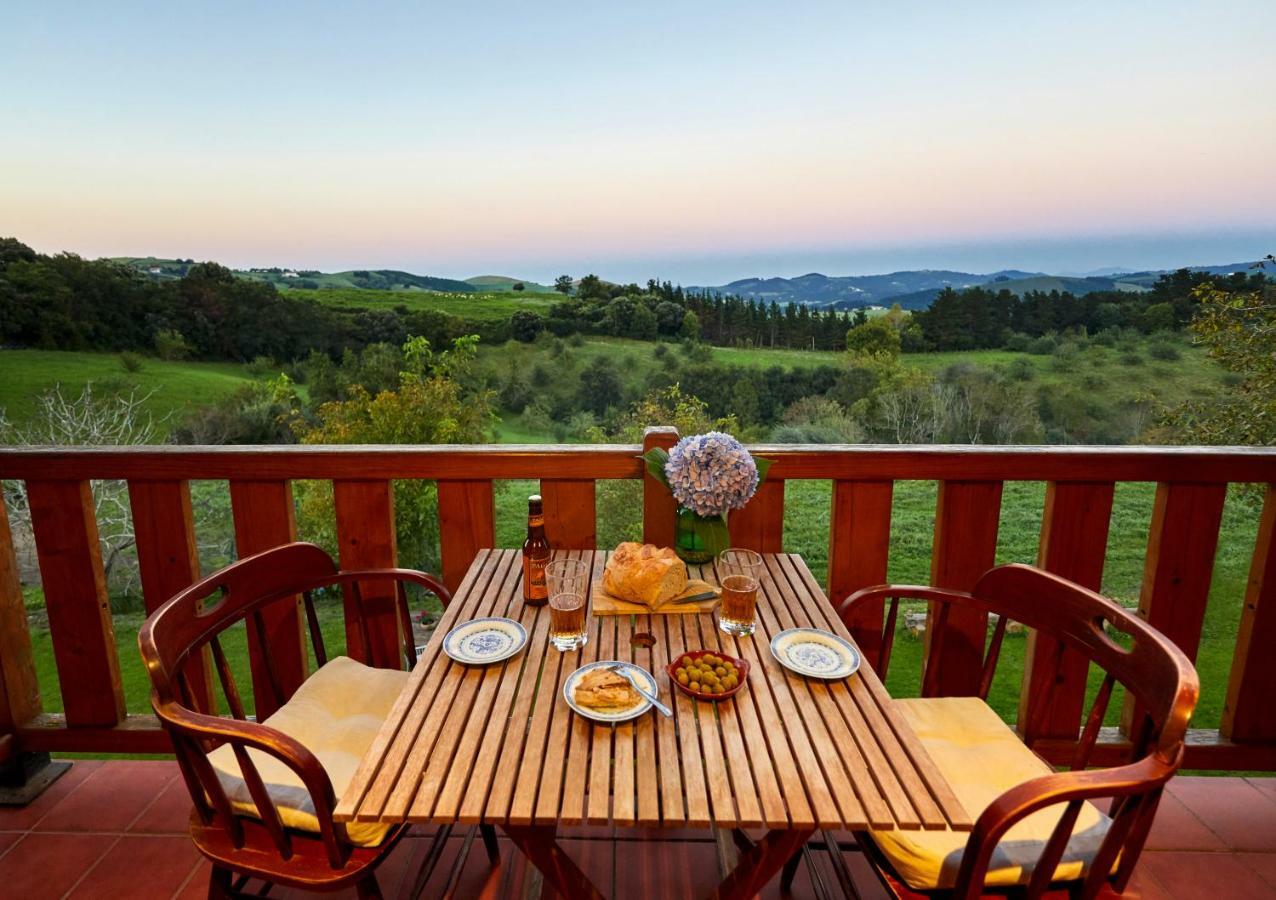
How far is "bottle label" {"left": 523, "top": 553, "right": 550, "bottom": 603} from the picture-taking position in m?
1.50

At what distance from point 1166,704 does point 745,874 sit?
0.69m

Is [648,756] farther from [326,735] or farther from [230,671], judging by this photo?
[230,671]

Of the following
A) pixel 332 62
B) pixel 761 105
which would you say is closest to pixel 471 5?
pixel 332 62

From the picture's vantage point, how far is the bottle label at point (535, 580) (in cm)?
150

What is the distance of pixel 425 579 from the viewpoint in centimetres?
162

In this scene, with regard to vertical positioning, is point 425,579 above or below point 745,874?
above

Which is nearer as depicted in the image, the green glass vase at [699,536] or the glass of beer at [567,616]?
the glass of beer at [567,616]

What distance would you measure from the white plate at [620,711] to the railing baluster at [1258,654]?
1672 millimetres

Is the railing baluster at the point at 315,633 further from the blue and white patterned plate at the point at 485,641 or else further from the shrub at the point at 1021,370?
the shrub at the point at 1021,370

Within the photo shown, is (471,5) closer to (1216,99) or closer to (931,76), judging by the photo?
(931,76)

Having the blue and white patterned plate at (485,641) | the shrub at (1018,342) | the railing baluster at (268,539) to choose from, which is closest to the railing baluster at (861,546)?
the blue and white patterned plate at (485,641)

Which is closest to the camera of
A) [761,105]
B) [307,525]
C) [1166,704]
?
[1166,704]

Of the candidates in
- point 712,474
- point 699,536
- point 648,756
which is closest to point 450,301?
point 699,536

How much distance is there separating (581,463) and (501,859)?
967 millimetres
